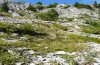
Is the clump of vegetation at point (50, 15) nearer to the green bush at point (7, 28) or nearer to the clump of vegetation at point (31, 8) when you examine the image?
the clump of vegetation at point (31, 8)

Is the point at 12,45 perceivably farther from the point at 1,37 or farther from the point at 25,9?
the point at 25,9

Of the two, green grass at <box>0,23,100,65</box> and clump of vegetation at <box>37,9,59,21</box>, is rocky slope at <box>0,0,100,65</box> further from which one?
clump of vegetation at <box>37,9,59,21</box>

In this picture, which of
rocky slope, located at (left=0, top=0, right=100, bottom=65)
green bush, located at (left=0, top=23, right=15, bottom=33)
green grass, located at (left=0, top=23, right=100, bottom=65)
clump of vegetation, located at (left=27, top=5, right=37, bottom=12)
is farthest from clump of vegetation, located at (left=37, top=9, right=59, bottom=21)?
green bush, located at (left=0, top=23, right=15, bottom=33)

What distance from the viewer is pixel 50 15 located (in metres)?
73.1

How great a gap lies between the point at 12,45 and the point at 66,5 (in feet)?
202

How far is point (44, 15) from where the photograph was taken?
7231cm

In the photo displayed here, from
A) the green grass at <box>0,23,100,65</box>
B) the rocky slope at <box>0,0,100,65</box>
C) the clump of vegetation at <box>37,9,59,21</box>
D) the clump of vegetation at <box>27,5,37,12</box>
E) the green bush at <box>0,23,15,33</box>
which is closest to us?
the rocky slope at <box>0,0,100,65</box>

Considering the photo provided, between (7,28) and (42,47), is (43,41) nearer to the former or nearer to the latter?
(42,47)

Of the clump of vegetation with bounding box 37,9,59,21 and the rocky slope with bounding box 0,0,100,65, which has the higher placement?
the rocky slope with bounding box 0,0,100,65

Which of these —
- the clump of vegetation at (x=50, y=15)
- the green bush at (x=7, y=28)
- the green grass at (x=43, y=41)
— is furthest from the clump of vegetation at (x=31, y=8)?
the green bush at (x=7, y=28)

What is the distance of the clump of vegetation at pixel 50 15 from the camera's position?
70.3m

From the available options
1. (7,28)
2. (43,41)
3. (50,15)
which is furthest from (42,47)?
(50,15)

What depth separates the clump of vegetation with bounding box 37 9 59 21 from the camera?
7032 cm

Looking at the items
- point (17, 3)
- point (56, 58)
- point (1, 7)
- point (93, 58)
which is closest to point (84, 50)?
point (93, 58)
